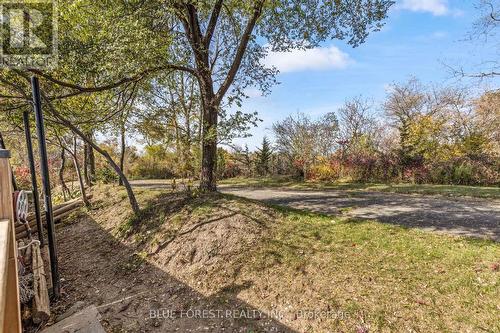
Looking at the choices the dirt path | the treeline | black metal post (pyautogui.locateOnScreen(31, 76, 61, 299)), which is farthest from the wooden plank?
the treeline

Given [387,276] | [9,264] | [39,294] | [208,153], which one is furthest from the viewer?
[208,153]

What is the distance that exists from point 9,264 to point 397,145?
59.5ft

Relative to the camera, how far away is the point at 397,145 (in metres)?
16.2

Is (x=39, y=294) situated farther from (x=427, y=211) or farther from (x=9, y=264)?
(x=427, y=211)

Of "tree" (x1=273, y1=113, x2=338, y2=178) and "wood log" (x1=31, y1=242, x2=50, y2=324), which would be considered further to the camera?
"tree" (x1=273, y1=113, x2=338, y2=178)

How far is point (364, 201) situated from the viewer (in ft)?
23.9

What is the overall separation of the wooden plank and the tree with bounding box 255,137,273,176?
52.4 feet

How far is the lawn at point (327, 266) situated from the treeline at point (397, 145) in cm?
881

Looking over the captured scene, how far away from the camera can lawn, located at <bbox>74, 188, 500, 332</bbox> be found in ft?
9.18

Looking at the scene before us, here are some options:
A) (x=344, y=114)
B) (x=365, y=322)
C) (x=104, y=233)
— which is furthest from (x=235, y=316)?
(x=344, y=114)

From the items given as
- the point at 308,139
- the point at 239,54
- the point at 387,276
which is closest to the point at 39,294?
the point at 387,276

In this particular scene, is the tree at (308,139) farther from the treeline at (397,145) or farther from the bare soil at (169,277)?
the bare soil at (169,277)

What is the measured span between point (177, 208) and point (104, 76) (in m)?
3.10

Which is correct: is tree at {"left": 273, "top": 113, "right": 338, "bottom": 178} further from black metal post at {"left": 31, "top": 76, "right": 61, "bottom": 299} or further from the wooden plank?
the wooden plank
